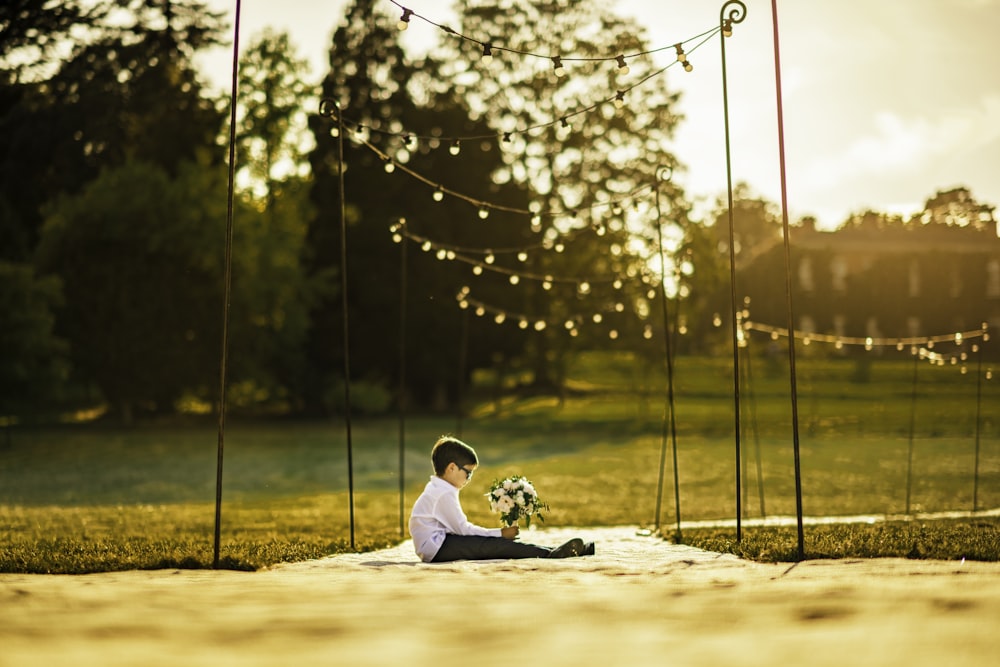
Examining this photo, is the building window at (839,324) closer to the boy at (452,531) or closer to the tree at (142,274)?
the tree at (142,274)

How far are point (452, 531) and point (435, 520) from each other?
0.61 ft

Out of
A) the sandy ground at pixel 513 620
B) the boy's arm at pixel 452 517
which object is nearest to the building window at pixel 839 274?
the boy's arm at pixel 452 517

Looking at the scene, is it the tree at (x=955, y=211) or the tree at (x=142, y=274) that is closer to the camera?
the tree at (x=142, y=274)

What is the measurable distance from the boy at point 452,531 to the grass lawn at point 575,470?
1.33 meters

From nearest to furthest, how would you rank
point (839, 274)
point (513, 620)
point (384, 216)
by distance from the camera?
point (513, 620) < point (384, 216) < point (839, 274)

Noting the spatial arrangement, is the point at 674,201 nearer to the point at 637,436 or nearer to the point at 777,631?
the point at 637,436

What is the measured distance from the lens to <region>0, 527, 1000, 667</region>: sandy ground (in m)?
4.07

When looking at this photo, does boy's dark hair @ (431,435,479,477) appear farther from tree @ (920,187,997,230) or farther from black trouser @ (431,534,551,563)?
tree @ (920,187,997,230)

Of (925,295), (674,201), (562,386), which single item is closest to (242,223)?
(562,386)

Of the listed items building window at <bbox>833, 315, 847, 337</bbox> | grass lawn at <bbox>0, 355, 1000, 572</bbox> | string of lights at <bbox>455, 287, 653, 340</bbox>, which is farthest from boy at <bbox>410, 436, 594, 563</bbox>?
building window at <bbox>833, 315, 847, 337</bbox>

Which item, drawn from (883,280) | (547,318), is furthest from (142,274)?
(883,280)

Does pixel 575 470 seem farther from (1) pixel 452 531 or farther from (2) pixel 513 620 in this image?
(2) pixel 513 620

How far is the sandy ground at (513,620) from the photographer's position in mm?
4070

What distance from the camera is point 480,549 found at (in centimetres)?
895
